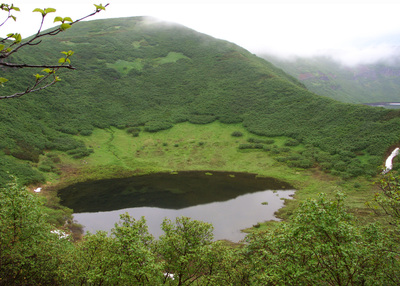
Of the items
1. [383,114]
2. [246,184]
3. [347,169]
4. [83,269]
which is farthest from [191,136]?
[83,269]

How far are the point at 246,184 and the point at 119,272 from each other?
41158mm

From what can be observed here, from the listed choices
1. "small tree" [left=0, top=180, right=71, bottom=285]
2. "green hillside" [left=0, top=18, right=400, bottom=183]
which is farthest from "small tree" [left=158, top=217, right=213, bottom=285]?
"green hillside" [left=0, top=18, right=400, bottom=183]

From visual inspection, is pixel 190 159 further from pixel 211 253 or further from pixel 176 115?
pixel 211 253

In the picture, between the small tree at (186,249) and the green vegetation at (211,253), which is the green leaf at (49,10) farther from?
the small tree at (186,249)

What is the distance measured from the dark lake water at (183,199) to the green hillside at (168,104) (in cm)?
1152

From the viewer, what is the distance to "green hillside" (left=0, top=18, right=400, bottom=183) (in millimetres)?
58719

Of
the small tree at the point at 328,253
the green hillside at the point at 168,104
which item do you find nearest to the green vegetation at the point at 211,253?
the small tree at the point at 328,253

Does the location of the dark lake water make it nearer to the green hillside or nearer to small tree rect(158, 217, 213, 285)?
the green hillside

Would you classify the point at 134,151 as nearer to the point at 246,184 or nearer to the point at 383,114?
the point at 246,184

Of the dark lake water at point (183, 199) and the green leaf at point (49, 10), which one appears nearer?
the green leaf at point (49, 10)

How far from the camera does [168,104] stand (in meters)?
97.7

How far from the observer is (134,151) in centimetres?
7175

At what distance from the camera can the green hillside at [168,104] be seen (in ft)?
193

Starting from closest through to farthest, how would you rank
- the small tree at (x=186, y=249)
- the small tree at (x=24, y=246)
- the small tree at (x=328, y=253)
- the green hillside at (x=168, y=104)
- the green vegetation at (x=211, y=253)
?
the small tree at (x=328, y=253), the green vegetation at (x=211, y=253), the small tree at (x=24, y=246), the small tree at (x=186, y=249), the green hillside at (x=168, y=104)
